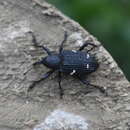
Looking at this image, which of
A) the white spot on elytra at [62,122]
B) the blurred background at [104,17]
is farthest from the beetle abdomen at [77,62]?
the blurred background at [104,17]

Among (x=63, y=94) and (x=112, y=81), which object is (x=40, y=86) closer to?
(x=63, y=94)

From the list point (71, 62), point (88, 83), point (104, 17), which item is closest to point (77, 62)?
point (71, 62)

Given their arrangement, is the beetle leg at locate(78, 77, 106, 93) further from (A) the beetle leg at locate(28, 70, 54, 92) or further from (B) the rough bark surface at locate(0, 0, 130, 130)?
(A) the beetle leg at locate(28, 70, 54, 92)

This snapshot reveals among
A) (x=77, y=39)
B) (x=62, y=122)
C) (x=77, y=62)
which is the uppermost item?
(x=77, y=39)

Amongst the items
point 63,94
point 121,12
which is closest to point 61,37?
point 63,94

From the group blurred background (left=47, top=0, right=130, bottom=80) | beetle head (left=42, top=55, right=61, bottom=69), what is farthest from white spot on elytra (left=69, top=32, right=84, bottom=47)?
blurred background (left=47, top=0, right=130, bottom=80)

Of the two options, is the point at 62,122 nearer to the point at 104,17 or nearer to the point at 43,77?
the point at 43,77

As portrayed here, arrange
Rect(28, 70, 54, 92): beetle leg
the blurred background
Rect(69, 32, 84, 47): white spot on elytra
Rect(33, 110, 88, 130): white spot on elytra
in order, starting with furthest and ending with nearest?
the blurred background, Rect(69, 32, 84, 47): white spot on elytra, Rect(28, 70, 54, 92): beetle leg, Rect(33, 110, 88, 130): white spot on elytra
